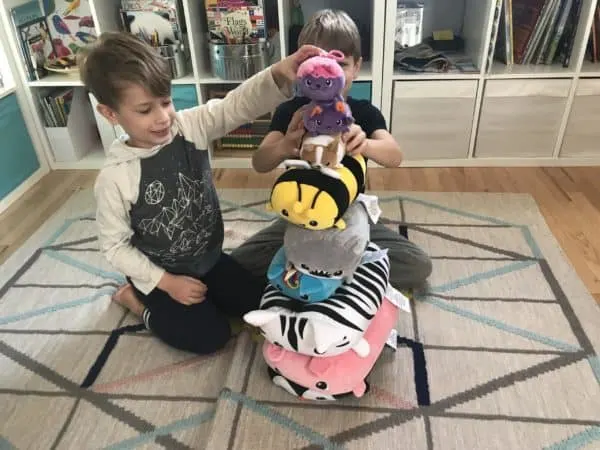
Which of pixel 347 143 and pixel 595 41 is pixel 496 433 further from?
pixel 595 41

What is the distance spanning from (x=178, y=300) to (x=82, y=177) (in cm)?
115

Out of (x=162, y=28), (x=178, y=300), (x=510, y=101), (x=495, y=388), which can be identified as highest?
(x=162, y=28)

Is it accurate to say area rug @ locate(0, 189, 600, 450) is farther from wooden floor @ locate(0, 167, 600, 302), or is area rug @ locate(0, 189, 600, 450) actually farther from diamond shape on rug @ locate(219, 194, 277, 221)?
diamond shape on rug @ locate(219, 194, 277, 221)

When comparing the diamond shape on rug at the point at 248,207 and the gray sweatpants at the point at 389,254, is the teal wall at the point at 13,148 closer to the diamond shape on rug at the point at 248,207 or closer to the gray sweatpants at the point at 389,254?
the diamond shape on rug at the point at 248,207

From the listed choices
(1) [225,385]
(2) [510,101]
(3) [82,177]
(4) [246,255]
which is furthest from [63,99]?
(2) [510,101]

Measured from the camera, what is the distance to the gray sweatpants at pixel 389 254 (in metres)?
1.31

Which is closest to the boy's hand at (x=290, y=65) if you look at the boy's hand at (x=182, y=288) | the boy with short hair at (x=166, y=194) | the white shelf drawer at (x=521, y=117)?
the boy with short hair at (x=166, y=194)

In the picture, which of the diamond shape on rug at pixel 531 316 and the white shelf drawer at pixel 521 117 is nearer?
the diamond shape on rug at pixel 531 316

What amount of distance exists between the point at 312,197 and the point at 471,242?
816 millimetres

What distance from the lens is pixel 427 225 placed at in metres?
1.63

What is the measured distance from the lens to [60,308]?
1.35 meters

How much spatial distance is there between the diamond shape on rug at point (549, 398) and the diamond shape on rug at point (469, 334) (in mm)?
88

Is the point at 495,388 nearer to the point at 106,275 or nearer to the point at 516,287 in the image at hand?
the point at 516,287

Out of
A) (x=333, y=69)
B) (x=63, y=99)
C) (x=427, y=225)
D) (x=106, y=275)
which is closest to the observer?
(x=333, y=69)
